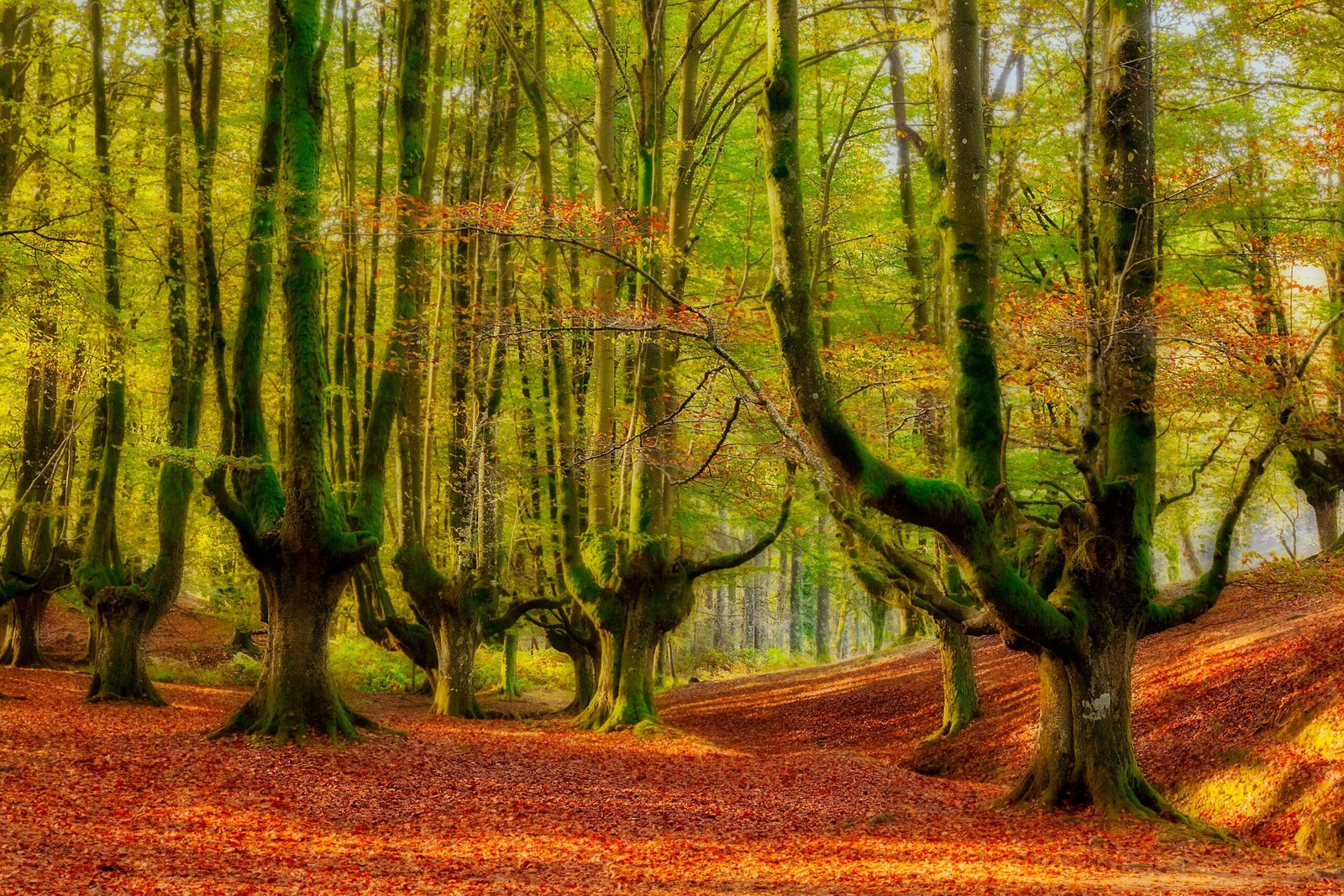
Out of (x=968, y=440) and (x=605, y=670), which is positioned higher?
(x=968, y=440)

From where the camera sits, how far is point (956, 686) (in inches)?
516

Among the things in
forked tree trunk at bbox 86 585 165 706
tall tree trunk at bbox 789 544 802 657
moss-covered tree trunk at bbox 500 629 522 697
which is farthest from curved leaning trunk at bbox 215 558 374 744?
tall tree trunk at bbox 789 544 802 657

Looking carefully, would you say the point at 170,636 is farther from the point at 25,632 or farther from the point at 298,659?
the point at 298,659

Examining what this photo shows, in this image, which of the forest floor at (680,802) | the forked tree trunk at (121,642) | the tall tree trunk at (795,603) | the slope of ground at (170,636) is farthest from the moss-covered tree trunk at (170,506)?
the tall tree trunk at (795,603)

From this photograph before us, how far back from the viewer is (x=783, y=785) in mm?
9875

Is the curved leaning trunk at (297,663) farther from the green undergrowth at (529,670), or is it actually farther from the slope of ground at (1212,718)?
the green undergrowth at (529,670)

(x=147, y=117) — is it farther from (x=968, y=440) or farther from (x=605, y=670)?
(x=968, y=440)

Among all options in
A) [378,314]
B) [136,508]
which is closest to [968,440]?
[378,314]

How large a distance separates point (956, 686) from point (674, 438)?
16.2 ft

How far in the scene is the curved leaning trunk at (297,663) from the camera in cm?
1021

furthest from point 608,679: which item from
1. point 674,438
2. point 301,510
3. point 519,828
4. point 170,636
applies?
point 170,636

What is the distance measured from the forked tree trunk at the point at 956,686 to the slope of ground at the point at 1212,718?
23 cm

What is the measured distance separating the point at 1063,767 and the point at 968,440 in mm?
2793

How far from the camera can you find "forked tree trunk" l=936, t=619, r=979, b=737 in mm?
13016
